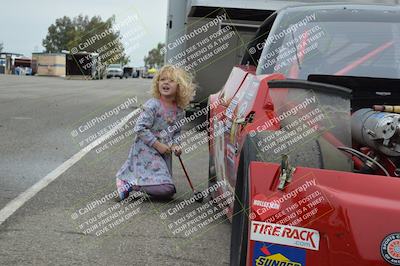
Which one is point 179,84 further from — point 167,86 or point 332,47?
point 332,47

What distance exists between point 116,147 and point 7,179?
272 centimetres

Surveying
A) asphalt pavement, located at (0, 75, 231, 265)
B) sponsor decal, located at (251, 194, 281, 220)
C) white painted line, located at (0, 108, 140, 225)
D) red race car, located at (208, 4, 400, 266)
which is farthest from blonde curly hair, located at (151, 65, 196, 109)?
sponsor decal, located at (251, 194, 281, 220)

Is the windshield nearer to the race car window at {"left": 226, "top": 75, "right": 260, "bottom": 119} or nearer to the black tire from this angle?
the race car window at {"left": 226, "top": 75, "right": 260, "bottom": 119}

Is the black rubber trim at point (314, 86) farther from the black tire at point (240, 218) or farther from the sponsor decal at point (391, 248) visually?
the sponsor decal at point (391, 248)

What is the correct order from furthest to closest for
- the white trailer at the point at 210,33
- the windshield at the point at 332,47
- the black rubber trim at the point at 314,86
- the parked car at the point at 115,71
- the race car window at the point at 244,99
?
the parked car at the point at 115,71 < the white trailer at the point at 210,33 < the windshield at the point at 332,47 < the race car window at the point at 244,99 < the black rubber trim at the point at 314,86

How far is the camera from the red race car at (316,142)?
2352 mm

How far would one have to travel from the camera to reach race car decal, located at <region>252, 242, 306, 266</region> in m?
2.37

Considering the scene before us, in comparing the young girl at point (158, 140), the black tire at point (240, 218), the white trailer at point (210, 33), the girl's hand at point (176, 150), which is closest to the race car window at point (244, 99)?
the black tire at point (240, 218)

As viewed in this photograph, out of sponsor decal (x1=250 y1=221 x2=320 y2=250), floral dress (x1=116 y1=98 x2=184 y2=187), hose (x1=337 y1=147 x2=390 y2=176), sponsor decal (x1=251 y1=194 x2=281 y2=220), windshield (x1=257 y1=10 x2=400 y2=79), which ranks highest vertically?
windshield (x1=257 y1=10 x2=400 y2=79)

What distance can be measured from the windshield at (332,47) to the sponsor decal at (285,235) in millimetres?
1542

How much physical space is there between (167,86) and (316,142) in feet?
8.55

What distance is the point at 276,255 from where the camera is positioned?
241 centimetres

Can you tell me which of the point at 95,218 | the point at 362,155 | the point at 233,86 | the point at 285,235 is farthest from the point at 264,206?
the point at 95,218

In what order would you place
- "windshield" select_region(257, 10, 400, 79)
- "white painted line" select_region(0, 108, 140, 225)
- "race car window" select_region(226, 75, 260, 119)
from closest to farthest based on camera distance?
"race car window" select_region(226, 75, 260, 119), "windshield" select_region(257, 10, 400, 79), "white painted line" select_region(0, 108, 140, 225)
